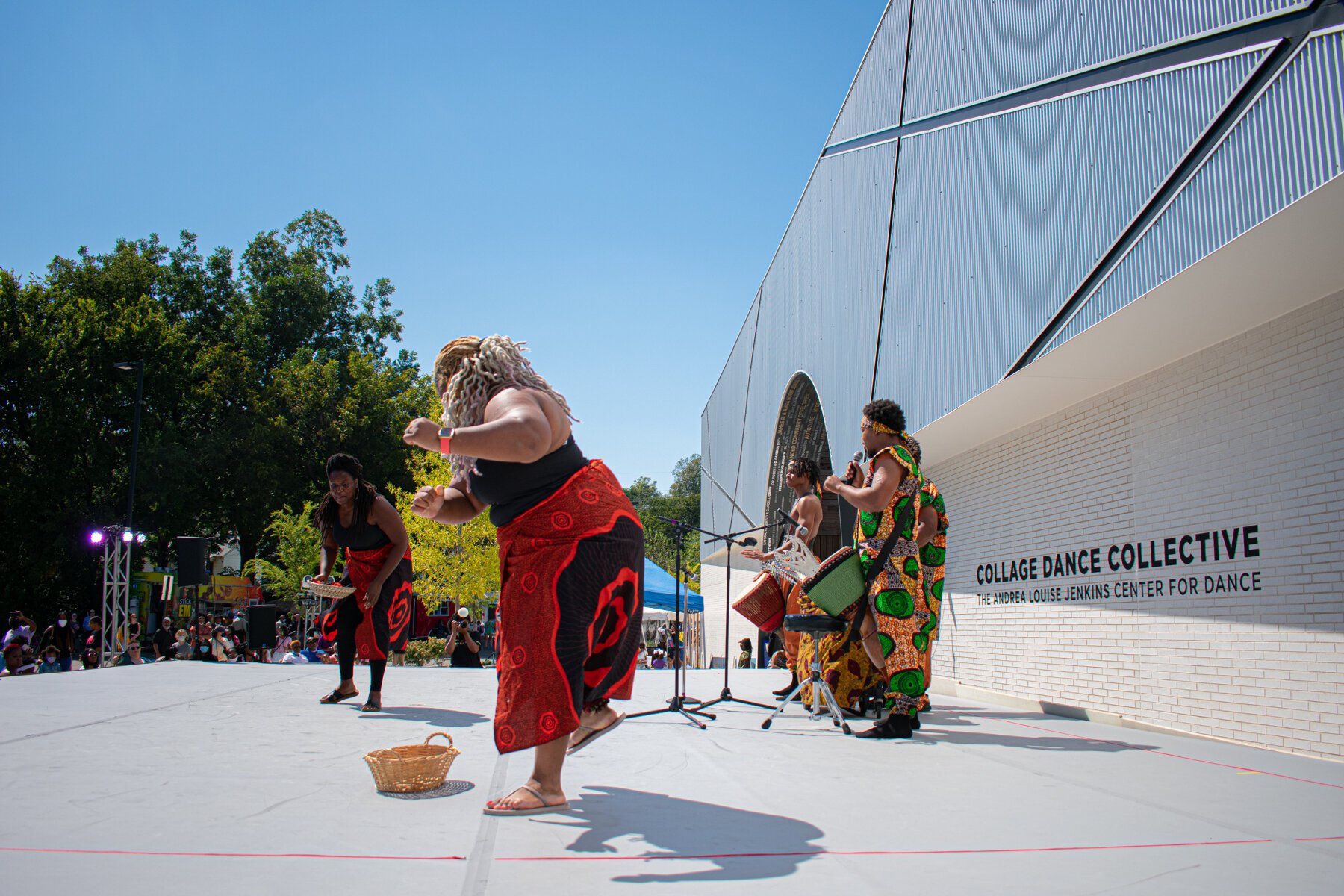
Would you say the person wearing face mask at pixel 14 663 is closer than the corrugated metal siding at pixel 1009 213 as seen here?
No

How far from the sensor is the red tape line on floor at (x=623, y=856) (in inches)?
83.0

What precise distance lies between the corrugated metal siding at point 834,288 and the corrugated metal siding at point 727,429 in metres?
3.55

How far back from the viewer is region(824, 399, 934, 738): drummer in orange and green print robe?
15.6 feet

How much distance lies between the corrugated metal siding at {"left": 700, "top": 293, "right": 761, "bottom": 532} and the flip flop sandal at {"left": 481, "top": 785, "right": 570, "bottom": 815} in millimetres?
19067

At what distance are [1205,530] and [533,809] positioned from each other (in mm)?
4873

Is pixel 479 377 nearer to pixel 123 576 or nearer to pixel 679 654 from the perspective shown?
pixel 679 654

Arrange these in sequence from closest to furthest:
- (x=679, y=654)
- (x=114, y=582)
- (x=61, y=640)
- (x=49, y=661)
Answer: (x=679, y=654) < (x=49, y=661) < (x=61, y=640) < (x=114, y=582)

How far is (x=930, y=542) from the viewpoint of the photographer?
587cm

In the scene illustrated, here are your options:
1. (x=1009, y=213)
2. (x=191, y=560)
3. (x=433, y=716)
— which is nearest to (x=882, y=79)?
(x=1009, y=213)

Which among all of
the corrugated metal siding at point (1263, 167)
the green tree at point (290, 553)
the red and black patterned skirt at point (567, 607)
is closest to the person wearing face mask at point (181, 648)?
the red and black patterned skirt at point (567, 607)

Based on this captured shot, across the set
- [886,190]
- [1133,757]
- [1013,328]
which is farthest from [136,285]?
[1133,757]

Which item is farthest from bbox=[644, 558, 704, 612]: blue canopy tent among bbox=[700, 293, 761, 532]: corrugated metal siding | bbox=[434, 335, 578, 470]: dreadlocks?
bbox=[434, 335, 578, 470]: dreadlocks

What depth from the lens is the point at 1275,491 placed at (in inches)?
194

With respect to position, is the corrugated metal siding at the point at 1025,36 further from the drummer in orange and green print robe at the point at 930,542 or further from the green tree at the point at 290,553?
the green tree at the point at 290,553
